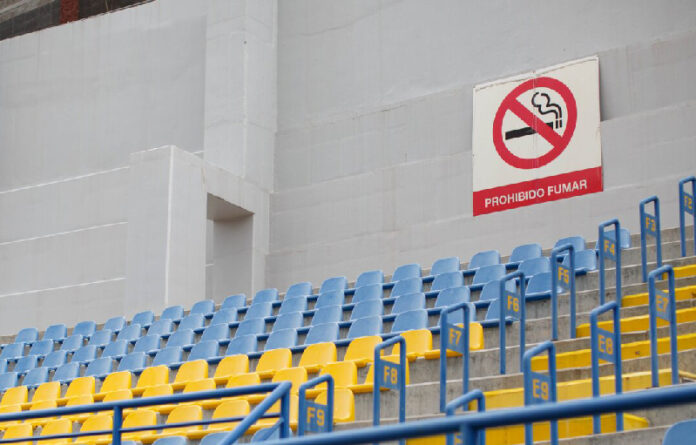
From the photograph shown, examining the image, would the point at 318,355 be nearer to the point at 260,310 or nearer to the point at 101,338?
the point at 260,310

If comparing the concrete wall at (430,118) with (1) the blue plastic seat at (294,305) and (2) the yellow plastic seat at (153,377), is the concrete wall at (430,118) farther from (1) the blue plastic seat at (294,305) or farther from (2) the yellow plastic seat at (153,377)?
(2) the yellow plastic seat at (153,377)

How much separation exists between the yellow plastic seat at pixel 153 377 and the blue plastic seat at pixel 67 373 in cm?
159

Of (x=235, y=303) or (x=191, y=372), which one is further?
(x=235, y=303)

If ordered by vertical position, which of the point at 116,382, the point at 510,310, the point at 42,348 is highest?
the point at 42,348

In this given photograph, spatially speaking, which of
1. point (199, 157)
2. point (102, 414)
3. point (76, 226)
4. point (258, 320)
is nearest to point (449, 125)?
point (199, 157)

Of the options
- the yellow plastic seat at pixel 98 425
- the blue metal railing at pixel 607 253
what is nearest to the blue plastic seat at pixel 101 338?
the yellow plastic seat at pixel 98 425

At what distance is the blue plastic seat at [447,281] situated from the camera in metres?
11.4

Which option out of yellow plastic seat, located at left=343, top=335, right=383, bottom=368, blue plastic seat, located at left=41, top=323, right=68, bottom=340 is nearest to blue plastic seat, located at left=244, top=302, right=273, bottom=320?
yellow plastic seat, located at left=343, top=335, right=383, bottom=368

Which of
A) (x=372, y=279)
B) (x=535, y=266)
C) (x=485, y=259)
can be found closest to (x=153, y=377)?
(x=372, y=279)

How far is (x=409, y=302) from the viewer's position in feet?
36.2

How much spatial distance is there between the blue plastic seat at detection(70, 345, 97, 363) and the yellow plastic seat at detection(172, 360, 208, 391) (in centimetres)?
259

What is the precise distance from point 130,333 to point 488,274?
185 inches

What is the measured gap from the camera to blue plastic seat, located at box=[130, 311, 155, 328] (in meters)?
14.3

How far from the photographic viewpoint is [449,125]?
53.2 ft
